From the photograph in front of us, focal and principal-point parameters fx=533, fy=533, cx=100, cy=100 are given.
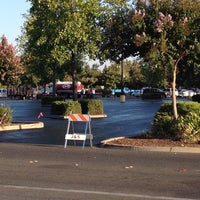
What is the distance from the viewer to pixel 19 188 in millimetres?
9078

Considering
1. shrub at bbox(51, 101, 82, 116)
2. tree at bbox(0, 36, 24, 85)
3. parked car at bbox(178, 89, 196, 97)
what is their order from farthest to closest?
parked car at bbox(178, 89, 196, 97), shrub at bbox(51, 101, 82, 116), tree at bbox(0, 36, 24, 85)

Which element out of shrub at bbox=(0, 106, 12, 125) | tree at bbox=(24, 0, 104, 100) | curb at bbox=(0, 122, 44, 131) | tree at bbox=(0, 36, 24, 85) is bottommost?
curb at bbox=(0, 122, 44, 131)

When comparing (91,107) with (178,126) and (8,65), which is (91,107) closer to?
(8,65)

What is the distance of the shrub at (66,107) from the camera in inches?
1211

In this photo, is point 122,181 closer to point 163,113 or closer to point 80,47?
point 163,113

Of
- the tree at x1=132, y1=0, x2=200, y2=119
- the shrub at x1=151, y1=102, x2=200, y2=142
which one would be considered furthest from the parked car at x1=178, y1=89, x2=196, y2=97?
the tree at x1=132, y1=0, x2=200, y2=119

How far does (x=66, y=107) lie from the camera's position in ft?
102

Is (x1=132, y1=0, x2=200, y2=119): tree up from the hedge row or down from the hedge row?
up

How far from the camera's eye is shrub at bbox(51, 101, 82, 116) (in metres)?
30.8

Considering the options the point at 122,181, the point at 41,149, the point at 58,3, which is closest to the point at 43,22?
the point at 58,3

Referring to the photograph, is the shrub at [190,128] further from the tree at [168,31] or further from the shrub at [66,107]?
the shrub at [66,107]

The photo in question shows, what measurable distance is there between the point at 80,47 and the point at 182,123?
15.3m

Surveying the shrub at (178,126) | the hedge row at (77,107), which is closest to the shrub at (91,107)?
the hedge row at (77,107)

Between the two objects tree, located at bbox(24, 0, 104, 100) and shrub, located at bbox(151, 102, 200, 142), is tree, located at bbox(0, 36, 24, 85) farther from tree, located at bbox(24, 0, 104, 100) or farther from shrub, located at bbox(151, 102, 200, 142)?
shrub, located at bbox(151, 102, 200, 142)
